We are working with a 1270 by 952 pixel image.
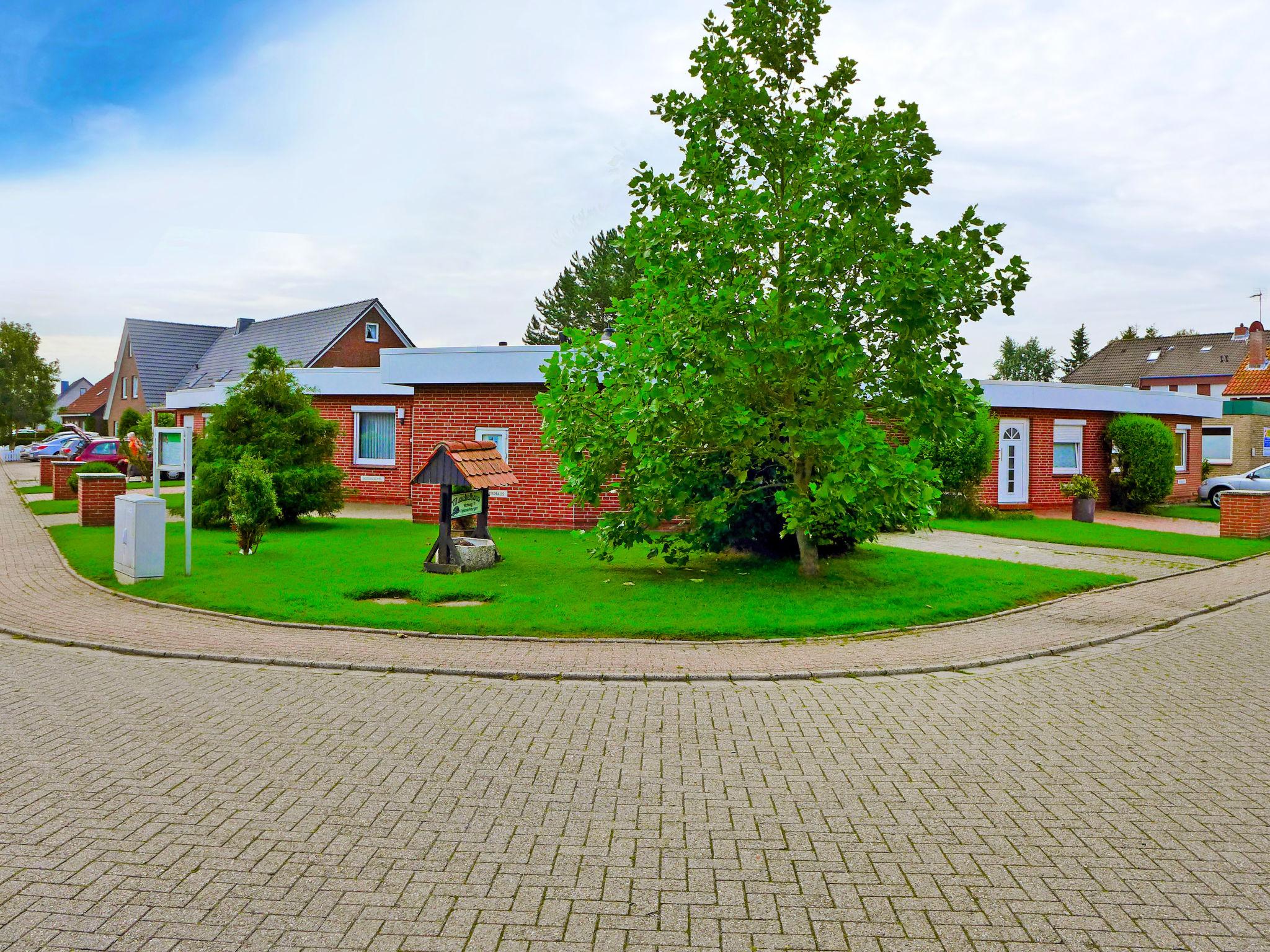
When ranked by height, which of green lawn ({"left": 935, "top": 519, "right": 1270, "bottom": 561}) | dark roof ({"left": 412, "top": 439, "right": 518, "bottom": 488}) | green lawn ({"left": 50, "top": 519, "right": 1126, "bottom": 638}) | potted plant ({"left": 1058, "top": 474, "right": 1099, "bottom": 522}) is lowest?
green lawn ({"left": 50, "top": 519, "right": 1126, "bottom": 638})

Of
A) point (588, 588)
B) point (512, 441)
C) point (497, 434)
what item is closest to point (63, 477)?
point (497, 434)

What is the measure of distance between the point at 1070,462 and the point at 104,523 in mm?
24035

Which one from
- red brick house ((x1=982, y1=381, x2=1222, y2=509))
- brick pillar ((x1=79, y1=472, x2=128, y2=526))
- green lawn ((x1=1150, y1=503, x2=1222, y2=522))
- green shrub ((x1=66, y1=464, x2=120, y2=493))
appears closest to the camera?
brick pillar ((x1=79, y1=472, x2=128, y2=526))

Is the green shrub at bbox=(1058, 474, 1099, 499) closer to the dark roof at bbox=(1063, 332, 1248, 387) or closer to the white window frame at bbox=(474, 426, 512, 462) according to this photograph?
the white window frame at bbox=(474, 426, 512, 462)

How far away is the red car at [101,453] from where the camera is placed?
3372cm

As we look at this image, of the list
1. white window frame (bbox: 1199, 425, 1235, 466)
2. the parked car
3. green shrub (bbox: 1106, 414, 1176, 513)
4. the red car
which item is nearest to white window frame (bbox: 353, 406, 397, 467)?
the red car

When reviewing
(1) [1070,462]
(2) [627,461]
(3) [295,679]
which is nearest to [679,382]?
(2) [627,461]

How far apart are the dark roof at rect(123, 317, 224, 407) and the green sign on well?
1698 inches

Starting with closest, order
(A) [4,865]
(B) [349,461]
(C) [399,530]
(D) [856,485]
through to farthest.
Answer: (A) [4,865] → (D) [856,485] → (C) [399,530] → (B) [349,461]

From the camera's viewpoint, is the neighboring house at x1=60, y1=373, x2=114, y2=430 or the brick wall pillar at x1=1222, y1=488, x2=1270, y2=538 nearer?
the brick wall pillar at x1=1222, y1=488, x2=1270, y2=538

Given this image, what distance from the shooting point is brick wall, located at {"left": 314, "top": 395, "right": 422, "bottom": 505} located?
960 inches

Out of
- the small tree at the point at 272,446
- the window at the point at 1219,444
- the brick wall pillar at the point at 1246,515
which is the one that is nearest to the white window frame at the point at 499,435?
the small tree at the point at 272,446

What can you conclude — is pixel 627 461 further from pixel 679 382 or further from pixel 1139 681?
pixel 1139 681

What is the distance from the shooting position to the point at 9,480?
35.4m
